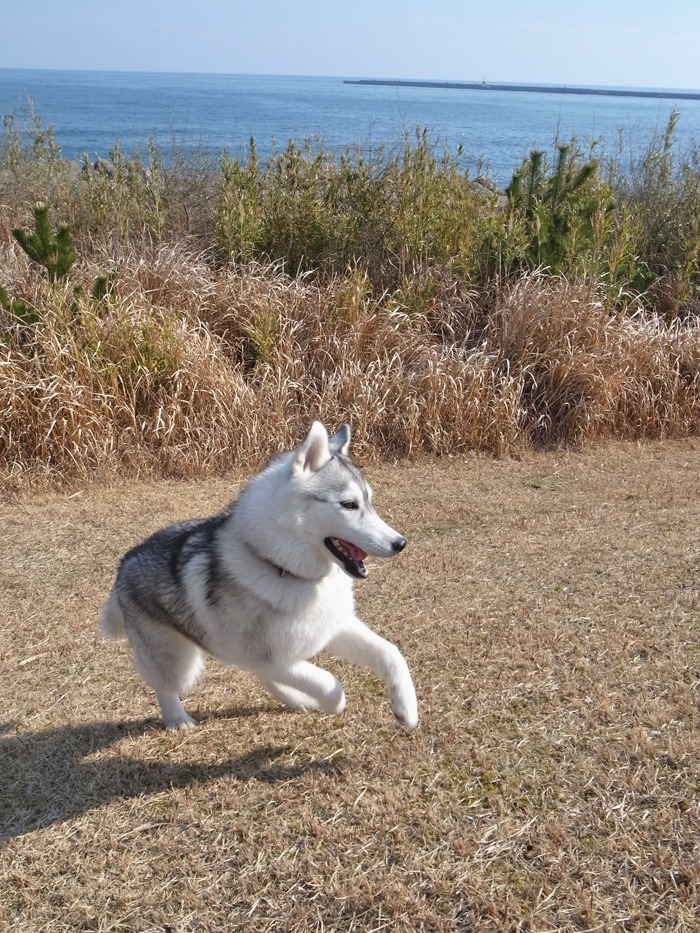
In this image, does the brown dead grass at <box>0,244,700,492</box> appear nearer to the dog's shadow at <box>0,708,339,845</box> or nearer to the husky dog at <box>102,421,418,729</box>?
the dog's shadow at <box>0,708,339,845</box>

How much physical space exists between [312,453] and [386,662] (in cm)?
79

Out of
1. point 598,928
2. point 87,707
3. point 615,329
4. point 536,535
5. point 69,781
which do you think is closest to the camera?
point 598,928

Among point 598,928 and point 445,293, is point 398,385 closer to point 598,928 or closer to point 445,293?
point 445,293

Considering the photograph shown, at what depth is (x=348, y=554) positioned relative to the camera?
2816 mm

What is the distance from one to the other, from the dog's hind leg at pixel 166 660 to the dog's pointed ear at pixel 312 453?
819mm

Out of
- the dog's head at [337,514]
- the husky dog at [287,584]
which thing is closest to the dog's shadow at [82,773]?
the husky dog at [287,584]

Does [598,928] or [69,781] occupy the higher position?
[598,928]

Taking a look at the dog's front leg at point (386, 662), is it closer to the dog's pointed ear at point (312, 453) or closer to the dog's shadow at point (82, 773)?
the dog's shadow at point (82, 773)

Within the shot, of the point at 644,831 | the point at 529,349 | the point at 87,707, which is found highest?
the point at 529,349

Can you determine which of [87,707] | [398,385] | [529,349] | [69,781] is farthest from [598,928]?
[529,349]

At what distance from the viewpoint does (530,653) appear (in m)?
3.66

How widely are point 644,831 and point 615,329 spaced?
5326 mm

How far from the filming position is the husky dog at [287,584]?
2795 mm

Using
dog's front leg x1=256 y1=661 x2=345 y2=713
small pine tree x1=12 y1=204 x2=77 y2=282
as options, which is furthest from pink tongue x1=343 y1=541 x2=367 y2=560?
small pine tree x1=12 y1=204 x2=77 y2=282
